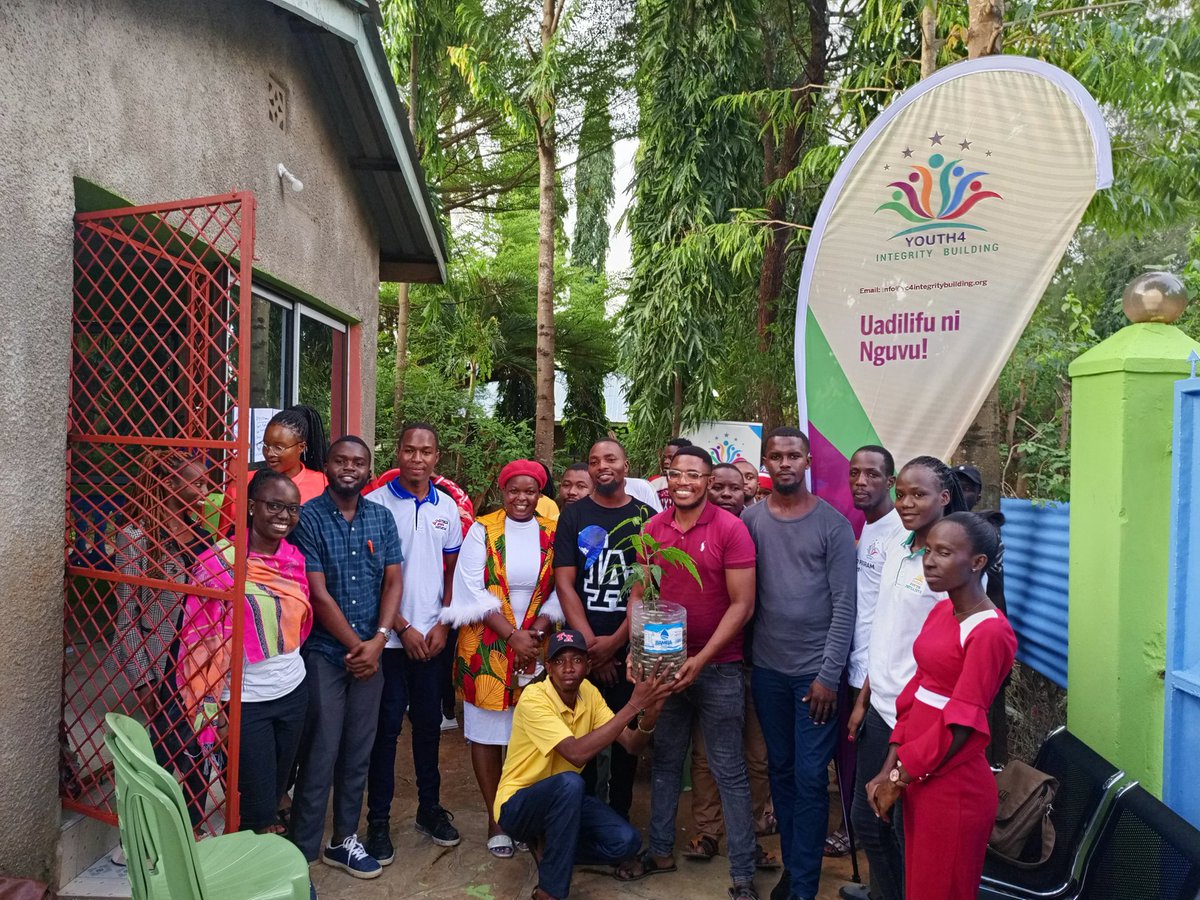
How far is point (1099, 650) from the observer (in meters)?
3.26

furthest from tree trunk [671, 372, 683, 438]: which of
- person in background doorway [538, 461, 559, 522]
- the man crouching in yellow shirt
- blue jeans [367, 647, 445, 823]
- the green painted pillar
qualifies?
the green painted pillar

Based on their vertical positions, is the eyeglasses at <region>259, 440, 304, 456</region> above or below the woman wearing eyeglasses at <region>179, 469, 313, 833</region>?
above

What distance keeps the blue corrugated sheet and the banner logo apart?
1.48 m

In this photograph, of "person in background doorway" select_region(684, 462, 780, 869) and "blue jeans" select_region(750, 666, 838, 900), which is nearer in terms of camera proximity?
"blue jeans" select_region(750, 666, 838, 900)

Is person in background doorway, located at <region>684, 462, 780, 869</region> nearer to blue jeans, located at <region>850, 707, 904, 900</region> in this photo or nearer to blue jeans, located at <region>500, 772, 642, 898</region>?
blue jeans, located at <region>500, 772, 642, 898</region>

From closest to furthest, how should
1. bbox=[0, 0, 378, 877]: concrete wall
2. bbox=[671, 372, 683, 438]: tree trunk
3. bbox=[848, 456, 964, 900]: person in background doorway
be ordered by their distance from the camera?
bbox=[848, 456, 964, 900]: person in background doorway
bbox=[0, 0, 378, 877]: concrete wall
bbox=[671, 372, 683, 438]: tree trunk

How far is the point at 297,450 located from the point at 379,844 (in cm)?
173

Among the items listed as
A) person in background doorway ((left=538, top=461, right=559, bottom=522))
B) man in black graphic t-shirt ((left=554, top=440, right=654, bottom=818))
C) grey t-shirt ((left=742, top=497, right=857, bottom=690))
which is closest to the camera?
grey t-shirt ((left=742, top=497, right=857, bottom=690))

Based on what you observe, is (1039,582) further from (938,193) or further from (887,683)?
(938,193)

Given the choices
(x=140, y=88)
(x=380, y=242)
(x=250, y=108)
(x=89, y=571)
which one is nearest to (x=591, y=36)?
(x=380, y=242)

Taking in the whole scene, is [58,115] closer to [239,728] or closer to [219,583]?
[219,583]

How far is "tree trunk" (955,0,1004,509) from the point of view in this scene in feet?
14.9

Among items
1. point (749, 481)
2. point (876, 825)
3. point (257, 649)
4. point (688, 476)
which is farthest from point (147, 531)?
point (749, 481)

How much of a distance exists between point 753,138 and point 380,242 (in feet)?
17.2
